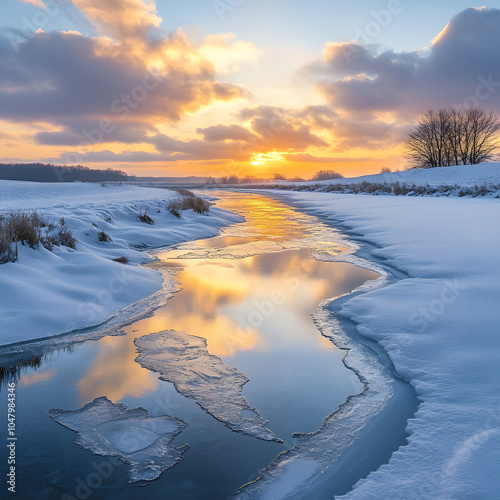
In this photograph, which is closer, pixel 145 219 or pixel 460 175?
pixel 145 219

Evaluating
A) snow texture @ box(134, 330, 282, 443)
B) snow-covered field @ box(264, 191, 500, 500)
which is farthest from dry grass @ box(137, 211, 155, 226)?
snow texture @ box(134, 330, 282, 443)

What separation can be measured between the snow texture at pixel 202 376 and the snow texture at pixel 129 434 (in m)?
0.33

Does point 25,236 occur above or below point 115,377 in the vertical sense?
above

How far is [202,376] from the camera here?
3156 mm

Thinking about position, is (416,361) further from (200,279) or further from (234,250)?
(234,250)

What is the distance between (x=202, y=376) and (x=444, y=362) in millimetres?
1912

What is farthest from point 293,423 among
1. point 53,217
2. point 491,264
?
point 53,217

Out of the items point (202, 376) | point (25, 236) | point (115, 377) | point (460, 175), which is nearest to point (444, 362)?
point (202, 376)

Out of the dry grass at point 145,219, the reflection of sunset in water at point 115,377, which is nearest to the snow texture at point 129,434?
the reflection of sunset in water at point 115,377

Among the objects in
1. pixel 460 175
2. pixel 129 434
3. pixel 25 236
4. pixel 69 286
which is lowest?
pixel 129 434

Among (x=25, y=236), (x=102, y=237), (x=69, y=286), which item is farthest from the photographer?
(x=102, y=237)

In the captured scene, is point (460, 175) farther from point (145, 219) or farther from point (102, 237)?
point (102, 237)

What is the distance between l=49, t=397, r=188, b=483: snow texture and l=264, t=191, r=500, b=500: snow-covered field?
1.06 meters

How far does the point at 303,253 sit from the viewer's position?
335 inches
